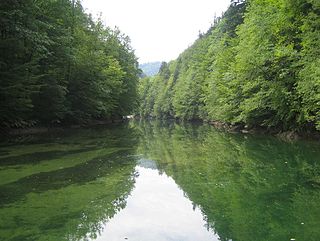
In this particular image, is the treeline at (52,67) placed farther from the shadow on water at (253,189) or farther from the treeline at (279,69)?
the treeline at (279,69)

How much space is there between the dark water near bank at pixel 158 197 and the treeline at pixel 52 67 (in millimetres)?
6067

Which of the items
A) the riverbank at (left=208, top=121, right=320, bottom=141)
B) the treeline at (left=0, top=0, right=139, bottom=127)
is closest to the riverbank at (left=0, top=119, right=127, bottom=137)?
the treeline at (left=0, top=0, right=139, bottom=127)

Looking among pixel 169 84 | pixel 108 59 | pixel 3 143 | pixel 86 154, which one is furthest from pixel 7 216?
pixel 169 84

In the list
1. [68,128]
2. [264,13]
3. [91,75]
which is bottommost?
[68,128]

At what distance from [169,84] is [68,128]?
63.2 meters

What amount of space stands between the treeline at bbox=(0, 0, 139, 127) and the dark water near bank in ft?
19.9

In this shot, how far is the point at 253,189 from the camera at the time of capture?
10438 mm

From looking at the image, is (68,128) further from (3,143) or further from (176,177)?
(176,177)

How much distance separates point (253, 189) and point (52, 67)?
930 inches

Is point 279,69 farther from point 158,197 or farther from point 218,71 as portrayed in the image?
point 158,197

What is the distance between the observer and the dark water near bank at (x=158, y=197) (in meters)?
7.02

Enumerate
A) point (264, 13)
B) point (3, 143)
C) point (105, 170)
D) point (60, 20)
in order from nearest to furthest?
point (105, 170) → point (3, 143) → point (264, 13) → point (60, 20)

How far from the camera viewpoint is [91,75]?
126ft

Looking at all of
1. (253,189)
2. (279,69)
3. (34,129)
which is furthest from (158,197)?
(34,129)
